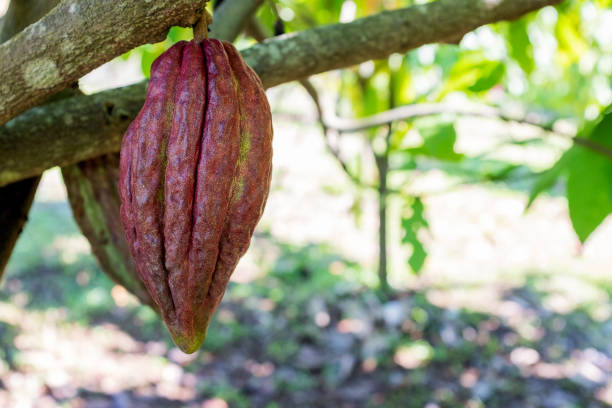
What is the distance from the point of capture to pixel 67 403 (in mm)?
3037

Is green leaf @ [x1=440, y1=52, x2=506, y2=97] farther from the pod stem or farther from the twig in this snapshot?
the pod stem

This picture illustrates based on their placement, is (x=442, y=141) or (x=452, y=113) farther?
(x=442, y=141)

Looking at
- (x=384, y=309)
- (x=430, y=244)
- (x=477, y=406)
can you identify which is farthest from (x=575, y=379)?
(x=430, y=244)

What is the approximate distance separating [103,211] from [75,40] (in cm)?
57

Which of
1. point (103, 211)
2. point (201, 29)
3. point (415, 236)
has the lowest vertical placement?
point (415, 236)

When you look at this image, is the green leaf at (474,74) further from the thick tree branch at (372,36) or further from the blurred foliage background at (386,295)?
the thick tree branch at (372,36)

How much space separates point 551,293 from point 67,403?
2.89 m

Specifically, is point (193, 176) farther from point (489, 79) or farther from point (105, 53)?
point (489, 79)

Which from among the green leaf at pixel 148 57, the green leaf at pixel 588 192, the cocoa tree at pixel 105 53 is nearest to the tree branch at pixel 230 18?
the cocoa tree at pixel 105 53

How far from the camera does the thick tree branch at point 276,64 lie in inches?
41.3

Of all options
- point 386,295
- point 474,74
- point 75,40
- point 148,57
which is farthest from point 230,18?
point 386,295

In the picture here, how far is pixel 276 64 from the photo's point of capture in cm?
113

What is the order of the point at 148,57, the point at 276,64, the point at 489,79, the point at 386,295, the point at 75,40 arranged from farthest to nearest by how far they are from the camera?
the point at 386,295 < the point at 489,79 < the point at 148,57 < the point at 276,64 < the point at 75,40

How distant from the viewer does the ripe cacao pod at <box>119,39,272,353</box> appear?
28.2 inches
